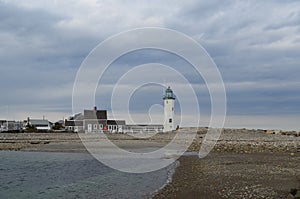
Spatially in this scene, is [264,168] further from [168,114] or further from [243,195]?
[168,114]

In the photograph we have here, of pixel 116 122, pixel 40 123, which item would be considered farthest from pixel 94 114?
pixel 40 123

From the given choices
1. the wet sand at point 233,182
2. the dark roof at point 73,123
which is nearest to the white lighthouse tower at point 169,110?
the dark roof at point 73,123

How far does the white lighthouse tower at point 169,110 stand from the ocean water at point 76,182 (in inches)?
1803

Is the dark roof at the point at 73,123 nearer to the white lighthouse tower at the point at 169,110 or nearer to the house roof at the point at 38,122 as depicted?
the house roof at the point at 38,122

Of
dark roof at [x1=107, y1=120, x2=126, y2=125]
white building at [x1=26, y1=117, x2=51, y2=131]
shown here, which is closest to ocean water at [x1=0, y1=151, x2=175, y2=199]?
dark roof at [x1=107, y1=120, x2=126, y2=125]

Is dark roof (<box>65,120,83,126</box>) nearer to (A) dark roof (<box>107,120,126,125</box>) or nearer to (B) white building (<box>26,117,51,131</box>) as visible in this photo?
(A) dark roof (<box>107,120,126,125</box>)

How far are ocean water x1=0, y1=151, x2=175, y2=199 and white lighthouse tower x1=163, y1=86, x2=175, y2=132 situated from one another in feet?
150

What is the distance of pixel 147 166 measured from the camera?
2272 cm

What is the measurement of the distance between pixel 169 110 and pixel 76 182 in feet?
172

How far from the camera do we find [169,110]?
69.2 meters

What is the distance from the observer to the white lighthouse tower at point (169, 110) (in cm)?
6900

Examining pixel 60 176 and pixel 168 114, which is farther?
pixel 168 114

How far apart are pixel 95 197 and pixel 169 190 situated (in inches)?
110

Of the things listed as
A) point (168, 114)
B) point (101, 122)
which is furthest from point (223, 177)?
point (101, 122)
